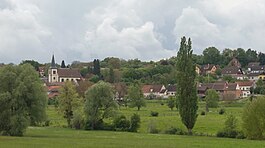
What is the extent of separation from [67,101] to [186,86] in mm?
30513

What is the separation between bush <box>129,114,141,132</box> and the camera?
8557cm

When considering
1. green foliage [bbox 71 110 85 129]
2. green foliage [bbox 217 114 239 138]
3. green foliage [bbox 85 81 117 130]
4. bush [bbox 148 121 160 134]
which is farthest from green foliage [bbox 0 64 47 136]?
green foliage [bbox 217 114 239 138]

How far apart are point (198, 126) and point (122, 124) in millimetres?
14270

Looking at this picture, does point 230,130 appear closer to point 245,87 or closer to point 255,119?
point 255,119

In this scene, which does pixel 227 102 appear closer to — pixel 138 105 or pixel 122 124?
pixel 138 105

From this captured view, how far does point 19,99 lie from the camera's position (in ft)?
220

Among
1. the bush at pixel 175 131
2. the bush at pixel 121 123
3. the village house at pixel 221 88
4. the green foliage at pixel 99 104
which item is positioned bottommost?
the bush at pixel 175 131

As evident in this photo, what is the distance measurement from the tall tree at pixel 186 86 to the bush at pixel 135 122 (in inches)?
438

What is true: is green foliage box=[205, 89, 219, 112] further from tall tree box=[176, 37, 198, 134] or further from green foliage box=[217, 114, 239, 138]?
green foliage box=[217, 114, 239, 138]

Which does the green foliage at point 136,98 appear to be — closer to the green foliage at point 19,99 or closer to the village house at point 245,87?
the village house at point 245,87

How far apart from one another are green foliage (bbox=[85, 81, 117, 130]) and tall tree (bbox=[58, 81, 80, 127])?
495 centimetres

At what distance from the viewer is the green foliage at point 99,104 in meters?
92.1

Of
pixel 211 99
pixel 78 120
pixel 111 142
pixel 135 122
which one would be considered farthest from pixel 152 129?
pixel 211 99

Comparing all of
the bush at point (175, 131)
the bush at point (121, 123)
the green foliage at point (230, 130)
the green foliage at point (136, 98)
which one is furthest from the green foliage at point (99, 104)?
the green foliage at point (136, 98)
